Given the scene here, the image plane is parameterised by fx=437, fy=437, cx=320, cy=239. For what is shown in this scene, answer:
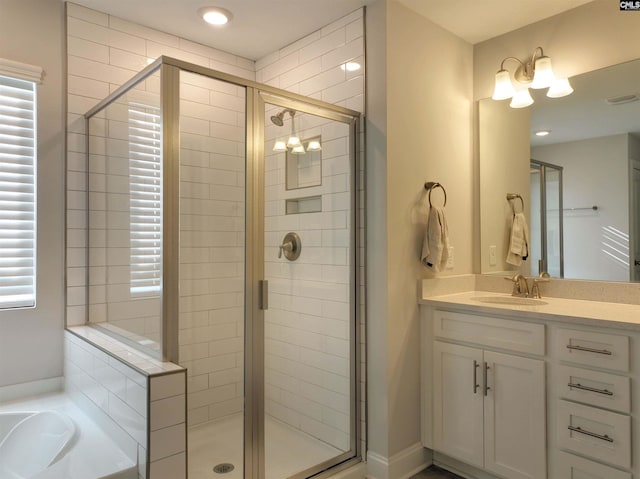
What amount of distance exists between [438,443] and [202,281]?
1.53 m

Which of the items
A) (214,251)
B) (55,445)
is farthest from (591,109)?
(55,445)

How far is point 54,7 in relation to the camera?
2.29 metres

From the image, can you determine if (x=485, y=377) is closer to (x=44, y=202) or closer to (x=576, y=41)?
(x=576, y=41)

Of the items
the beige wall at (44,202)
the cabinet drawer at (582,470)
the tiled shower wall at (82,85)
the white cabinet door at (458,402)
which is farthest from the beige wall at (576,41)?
the beige wall at (44,202)

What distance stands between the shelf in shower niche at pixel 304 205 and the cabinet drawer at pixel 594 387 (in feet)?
4.55

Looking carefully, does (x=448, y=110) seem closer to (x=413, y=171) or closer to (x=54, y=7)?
(x=413, y=171)

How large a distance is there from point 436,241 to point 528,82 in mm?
1113

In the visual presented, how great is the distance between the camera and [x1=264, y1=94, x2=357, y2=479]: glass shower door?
2.14 m

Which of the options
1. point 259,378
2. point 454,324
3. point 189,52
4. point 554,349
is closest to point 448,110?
point 454,324

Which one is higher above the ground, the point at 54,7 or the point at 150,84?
the point at 54,7

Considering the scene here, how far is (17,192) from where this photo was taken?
221 centimetres

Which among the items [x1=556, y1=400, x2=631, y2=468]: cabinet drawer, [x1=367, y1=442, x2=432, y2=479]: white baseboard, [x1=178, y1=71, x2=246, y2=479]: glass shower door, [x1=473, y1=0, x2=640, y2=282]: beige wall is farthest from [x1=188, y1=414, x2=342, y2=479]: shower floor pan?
[x1=473, y1=0, x2=640, y2=282]: beige wall

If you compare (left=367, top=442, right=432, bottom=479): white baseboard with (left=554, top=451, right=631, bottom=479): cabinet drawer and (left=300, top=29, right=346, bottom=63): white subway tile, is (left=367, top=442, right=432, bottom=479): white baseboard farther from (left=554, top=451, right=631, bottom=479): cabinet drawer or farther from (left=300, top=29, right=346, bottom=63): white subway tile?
(left=300, top=29, right=346, bottom=63): white subway tile

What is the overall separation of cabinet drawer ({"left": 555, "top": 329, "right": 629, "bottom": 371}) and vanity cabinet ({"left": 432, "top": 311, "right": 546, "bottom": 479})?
0.10 metres
